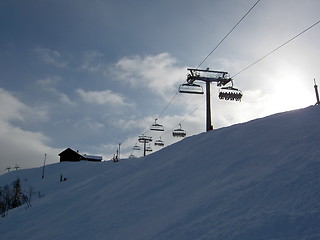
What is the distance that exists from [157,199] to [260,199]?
2966mm

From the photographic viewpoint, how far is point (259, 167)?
6.30 m

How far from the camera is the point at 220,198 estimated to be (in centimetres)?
548

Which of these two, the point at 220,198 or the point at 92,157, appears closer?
the point at 220,198

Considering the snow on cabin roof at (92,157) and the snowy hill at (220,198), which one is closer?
the snowy hill at (220,198)

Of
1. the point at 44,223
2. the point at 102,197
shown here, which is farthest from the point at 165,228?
the point at 44,223

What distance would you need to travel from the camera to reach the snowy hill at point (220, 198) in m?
4.22

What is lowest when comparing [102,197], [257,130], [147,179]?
[102,197]

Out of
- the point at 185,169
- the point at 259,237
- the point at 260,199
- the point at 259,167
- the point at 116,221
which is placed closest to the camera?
the point at 259,237

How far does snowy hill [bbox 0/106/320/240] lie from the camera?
→ 4.22 meters

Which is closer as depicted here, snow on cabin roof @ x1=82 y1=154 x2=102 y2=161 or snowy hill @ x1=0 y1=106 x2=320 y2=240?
snowy hill @ x1=0 y1=106 x2=320 y2=240

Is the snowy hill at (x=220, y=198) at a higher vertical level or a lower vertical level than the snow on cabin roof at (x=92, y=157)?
lower

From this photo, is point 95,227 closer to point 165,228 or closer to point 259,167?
point 165,228

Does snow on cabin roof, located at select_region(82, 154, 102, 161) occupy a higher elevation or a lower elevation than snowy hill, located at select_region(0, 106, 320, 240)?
higher

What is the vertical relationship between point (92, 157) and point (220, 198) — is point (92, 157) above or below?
above
